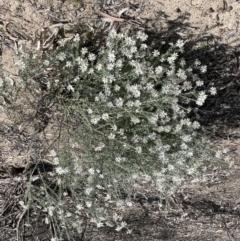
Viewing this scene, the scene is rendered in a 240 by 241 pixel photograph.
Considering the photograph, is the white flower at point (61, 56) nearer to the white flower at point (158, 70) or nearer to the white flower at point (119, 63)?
the white flower at point (119, 63)

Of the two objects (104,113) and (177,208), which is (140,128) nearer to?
(104,113)

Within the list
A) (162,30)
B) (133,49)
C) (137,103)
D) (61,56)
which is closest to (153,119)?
(137,103)

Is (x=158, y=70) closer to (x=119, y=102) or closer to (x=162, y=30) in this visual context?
(x=119, y=102)

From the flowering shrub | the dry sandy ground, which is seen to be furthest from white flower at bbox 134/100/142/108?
the dry sandy ground

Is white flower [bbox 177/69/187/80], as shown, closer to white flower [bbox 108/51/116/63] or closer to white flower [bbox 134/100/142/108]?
white flower [bbox 134/100/142/108]

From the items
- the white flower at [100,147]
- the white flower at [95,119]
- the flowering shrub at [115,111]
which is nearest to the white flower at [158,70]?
the flowering shrub at [115,111]
